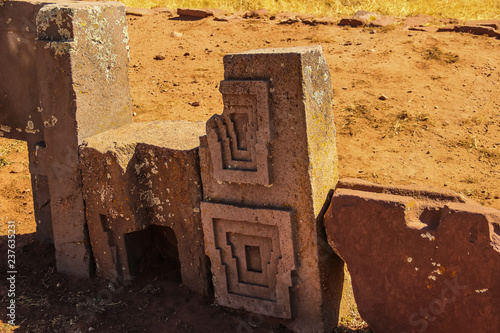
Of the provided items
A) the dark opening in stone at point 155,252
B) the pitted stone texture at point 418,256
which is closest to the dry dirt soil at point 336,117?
the dark opening in stone at point 155,252

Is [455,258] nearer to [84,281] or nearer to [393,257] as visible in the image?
[393,257]

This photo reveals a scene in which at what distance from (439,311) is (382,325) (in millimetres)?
387

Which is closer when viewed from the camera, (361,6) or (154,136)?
(154,136)

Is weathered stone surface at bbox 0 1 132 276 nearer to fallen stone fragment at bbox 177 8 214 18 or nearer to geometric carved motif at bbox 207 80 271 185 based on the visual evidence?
geometric carved motif at bbox 207 80 271 185

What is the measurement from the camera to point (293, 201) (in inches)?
144

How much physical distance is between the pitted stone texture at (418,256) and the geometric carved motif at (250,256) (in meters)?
0.36

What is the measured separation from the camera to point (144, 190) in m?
4.28

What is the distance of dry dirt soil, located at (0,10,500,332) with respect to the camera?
169 inches

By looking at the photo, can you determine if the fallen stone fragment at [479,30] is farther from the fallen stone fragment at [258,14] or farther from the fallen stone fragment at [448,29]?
the fallen stone fragment at [258,14]

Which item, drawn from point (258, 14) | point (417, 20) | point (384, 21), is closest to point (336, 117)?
point (384, 21)

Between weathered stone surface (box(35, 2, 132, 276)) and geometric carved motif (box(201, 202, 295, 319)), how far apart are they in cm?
116

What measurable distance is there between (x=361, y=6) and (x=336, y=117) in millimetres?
4125

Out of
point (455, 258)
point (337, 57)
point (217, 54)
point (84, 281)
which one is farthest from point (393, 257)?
point (217, 54)

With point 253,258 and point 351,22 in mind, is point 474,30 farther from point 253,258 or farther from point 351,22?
point 253,258
